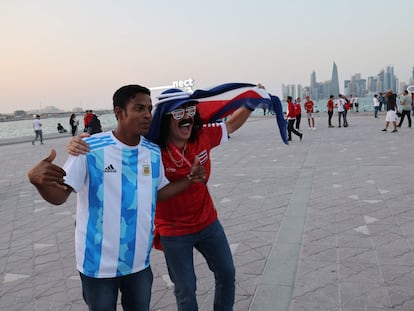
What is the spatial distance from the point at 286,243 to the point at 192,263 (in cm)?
205

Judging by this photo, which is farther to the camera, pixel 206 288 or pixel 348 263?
pixel 348 263

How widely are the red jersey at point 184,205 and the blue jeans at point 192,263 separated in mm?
57

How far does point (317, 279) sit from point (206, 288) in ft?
3.27

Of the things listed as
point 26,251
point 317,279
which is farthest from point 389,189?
point 26,251

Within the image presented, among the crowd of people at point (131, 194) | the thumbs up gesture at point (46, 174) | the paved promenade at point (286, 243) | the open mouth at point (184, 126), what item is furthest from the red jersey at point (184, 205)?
the paved promenade at point (286, 243)

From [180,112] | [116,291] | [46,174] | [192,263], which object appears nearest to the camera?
[46,174]

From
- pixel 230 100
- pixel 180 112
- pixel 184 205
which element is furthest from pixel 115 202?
pixel 230 100

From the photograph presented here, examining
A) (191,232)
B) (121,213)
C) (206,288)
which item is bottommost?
(206,288)

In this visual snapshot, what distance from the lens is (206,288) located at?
3.39m

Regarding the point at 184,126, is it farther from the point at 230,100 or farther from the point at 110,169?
the point at 230,100

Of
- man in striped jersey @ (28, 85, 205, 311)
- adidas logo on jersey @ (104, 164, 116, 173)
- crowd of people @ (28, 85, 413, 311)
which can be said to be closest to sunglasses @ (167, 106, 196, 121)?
crowd of people @ (28, 85, 413, 311)

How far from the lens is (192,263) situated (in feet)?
8.18

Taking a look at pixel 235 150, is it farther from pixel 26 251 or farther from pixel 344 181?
pixel 26 251

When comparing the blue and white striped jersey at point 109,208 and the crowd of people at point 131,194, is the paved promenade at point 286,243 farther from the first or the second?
the blue and white striped jersey at point 109,208
